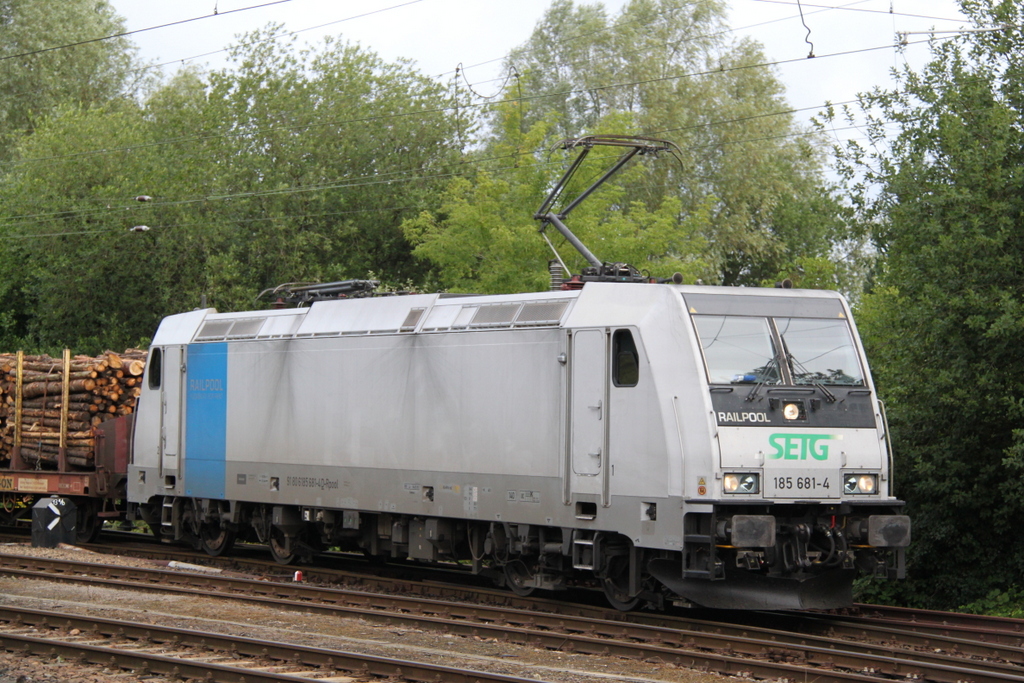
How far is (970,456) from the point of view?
1489 centimetres

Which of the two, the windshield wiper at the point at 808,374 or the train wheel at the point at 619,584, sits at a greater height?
the windshield wiper at the point at 808,374

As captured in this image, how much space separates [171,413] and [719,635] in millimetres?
10004

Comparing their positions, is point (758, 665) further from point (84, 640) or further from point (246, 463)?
point (246, 463)

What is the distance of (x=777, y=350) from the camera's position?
11727mm

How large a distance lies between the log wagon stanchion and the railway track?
17.7ft

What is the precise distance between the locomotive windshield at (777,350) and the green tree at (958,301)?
2381 mm

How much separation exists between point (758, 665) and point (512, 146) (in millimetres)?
19173

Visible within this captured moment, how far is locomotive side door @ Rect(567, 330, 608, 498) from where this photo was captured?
11.9m

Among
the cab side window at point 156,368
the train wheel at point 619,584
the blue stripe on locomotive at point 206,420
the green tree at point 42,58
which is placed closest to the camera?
the train wheel at point 619,584

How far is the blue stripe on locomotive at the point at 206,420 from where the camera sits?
1703cm

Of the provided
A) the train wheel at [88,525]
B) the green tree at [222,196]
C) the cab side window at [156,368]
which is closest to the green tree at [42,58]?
the green tree at [222,196]

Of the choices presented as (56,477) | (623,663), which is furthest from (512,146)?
(623,663)

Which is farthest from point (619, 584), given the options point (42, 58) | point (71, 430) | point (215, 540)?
point (42, 58)

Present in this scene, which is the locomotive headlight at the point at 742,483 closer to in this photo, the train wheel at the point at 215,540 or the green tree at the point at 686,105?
the train wheel at the point at 215,540
